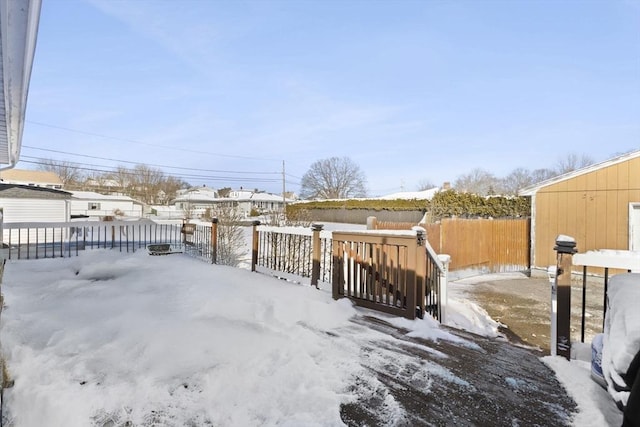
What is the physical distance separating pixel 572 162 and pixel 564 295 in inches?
1543

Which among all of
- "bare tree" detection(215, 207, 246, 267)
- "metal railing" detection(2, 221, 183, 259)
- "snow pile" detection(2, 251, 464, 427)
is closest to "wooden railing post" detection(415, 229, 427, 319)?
"snow pile" detection(2, 251, 464, 427)


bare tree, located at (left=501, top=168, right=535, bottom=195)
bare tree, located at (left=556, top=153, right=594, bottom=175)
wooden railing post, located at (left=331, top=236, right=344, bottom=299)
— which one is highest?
bare tree, located at (left=556, top=153, right=594, bottom=175)

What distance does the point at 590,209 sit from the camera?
29.2 ft

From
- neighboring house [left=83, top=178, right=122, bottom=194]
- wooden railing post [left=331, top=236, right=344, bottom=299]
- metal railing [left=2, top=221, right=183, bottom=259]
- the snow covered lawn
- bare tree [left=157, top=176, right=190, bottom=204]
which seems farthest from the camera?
bare tree [left=157, top=176, right=190, bottom=204]

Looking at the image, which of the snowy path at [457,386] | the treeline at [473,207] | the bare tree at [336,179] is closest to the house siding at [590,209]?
the treeline at [473,207]

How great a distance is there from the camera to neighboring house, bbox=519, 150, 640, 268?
27.1 ft

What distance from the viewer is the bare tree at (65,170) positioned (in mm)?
37875

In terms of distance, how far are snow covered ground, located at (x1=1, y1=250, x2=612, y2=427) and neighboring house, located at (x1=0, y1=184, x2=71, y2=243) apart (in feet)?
46.9

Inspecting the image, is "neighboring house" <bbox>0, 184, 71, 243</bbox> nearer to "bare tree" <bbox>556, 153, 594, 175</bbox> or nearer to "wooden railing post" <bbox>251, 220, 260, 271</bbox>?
"wooden railing post" <bbox>251, 220, 260, 271</bbox>

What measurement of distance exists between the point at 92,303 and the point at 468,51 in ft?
33.9

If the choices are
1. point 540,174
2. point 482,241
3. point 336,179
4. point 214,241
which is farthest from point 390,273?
point 540,174

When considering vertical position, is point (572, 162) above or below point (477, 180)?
above

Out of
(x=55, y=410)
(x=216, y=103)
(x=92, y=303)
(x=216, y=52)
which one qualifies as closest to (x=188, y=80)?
(x=216, y=103)

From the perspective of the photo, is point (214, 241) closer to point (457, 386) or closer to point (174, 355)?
point (174, 355)
